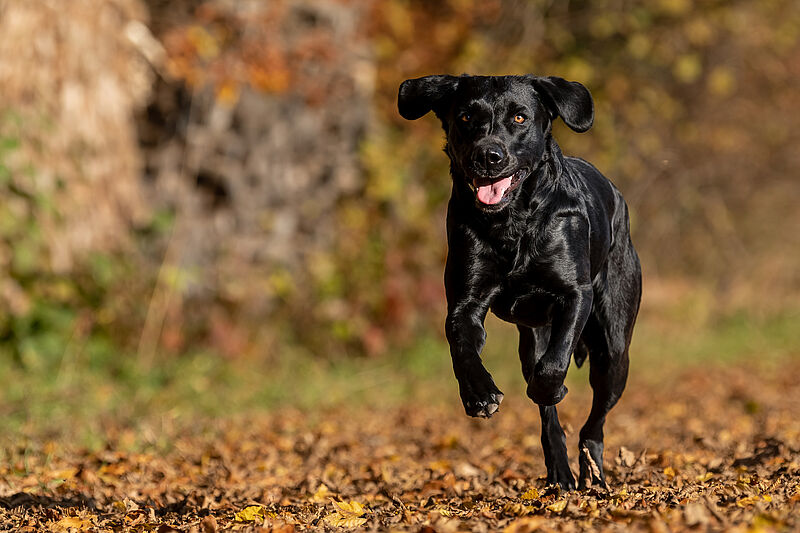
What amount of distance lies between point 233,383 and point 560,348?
6240 millimetres

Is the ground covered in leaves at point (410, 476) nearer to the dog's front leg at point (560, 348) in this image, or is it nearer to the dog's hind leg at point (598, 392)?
the dog's hind leg at point (598, 392)

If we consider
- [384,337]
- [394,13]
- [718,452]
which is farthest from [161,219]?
[718,452]

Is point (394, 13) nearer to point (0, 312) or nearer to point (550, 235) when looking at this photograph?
point (0, 312)

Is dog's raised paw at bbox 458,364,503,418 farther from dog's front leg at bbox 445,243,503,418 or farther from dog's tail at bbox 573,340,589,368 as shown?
dog's tail at bbox 573,340,589,368

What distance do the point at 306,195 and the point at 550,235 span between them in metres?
7.95

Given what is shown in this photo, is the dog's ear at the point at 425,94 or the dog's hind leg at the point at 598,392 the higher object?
the dog's ear at the point at 425,94

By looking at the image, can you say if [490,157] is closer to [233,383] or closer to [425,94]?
[425,94]

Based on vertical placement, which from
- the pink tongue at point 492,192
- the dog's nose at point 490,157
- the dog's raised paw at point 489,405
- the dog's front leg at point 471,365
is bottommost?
the dog's raised paw at point 489,405

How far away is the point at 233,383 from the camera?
31.4ft

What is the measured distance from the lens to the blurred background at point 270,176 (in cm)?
916

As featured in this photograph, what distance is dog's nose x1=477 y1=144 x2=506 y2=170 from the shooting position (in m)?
3.68

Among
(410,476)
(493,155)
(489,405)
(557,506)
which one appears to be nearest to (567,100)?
(493,155)

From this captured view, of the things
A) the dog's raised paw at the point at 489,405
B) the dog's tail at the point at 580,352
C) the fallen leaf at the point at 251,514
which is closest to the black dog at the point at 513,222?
the dog's raised paw at the point at 489,405

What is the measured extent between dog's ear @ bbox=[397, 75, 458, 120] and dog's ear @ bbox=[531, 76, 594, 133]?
0.35m
